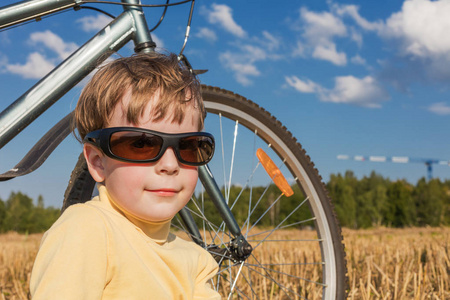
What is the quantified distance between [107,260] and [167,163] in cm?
23

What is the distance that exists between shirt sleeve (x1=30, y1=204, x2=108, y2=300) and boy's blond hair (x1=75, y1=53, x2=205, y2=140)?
236mm

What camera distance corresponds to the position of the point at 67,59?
1.46 m

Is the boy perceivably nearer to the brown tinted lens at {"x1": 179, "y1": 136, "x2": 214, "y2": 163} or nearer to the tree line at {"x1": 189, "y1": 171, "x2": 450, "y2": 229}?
the brown tinted lens at {"x1": 179, "y1": 136, "x2": 214, "y2": 163}

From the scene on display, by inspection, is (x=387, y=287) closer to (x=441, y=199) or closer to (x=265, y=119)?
(x=265, y=119)

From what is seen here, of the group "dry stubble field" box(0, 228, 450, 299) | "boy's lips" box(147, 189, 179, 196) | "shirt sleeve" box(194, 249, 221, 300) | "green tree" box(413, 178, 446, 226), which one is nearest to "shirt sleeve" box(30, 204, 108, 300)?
"boy's lips" box(147, 189, 179, 196)

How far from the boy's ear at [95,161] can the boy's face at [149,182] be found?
4 centimetres

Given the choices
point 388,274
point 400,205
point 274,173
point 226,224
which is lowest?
point 388,274

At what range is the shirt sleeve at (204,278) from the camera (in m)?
1.18

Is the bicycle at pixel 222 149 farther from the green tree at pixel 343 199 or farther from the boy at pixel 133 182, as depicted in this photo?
the green tree at pixel 343 199

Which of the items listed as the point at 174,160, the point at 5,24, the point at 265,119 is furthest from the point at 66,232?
the point at 265,119

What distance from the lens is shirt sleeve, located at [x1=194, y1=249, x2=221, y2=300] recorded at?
1176 mm

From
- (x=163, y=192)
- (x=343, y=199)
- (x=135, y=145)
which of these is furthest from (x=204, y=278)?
(x=343, y=199)

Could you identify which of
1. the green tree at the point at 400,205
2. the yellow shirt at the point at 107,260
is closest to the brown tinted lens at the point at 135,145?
the yellow shirt at the point at 107,260

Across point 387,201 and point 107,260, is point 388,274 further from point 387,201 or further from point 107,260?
point 387,201
